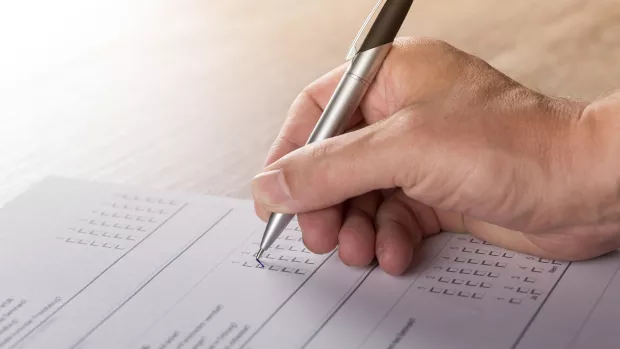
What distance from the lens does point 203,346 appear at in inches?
20.9

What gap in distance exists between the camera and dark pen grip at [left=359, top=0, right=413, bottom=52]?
24.4 inches

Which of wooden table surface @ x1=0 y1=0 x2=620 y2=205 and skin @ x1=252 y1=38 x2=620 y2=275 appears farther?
wooden table surface @ x1=0 y1=0 x2=620 y2=205

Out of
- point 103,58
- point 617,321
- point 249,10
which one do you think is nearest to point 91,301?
point 617,321

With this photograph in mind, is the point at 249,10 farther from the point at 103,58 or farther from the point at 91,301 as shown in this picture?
the point at 91,301

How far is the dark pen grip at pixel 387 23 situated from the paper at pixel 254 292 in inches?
6.1

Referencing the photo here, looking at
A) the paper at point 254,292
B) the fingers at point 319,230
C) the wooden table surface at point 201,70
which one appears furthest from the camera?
the wooden table surface at point 201,70

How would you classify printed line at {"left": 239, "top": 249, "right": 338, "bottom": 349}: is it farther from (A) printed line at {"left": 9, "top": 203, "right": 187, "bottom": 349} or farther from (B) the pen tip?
(A) printed line at {"left": 9, "top": 203, "right": 187, "bottom": 349}

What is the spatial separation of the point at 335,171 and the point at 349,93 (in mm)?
93

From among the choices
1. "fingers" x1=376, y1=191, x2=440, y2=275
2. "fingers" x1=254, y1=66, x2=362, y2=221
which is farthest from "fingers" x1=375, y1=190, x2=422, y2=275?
"fingers" x1=254, y1=66, x2=362, y2=221

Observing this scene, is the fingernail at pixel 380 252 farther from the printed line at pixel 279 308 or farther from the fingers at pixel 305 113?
the fingers at pixel 305 113

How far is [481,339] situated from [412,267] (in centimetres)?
10

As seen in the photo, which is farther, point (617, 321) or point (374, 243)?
point (374, 243)

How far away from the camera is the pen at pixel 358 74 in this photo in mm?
623

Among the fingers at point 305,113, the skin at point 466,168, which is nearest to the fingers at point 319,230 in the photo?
the skin at point 466,168
